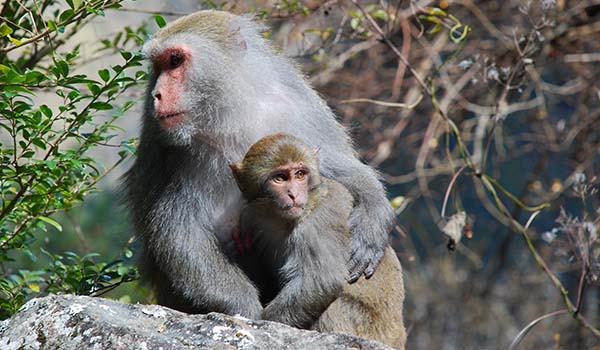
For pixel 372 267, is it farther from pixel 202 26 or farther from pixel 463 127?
pixel 463 127

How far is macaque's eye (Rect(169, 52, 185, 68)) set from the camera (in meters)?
4.59

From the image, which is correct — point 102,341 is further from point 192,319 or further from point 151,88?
point 151,88

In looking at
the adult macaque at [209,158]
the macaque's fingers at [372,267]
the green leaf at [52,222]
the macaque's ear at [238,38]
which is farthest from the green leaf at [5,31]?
the macaque's fingers at [372,267]

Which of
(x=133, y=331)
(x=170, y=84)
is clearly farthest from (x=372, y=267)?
(x=133, y=331)

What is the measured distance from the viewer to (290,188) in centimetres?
443

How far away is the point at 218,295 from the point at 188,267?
21 cm

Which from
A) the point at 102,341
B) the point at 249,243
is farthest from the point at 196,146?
the point at 102,341

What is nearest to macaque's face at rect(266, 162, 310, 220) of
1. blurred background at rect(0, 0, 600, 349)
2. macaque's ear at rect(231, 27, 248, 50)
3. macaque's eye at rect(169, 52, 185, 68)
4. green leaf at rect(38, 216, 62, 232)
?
macaque's eye at rect(169, 52, 185, 68)

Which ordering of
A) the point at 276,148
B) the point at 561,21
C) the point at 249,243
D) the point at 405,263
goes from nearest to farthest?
the point at 276,148 → the point at 249,243 → the point at 561,21 → the point at 405,263

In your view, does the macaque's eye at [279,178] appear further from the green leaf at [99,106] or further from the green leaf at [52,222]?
the green leaf at [52,222]

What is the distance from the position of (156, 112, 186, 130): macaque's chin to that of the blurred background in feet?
5.29

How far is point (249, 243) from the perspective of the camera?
15.5 ft

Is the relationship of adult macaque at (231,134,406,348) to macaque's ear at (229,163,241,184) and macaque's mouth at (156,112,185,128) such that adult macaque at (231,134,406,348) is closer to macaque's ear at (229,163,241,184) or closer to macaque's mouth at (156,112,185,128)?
macaque's ear at (229,163,241,184)

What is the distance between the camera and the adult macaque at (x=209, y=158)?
4547 millimetres
